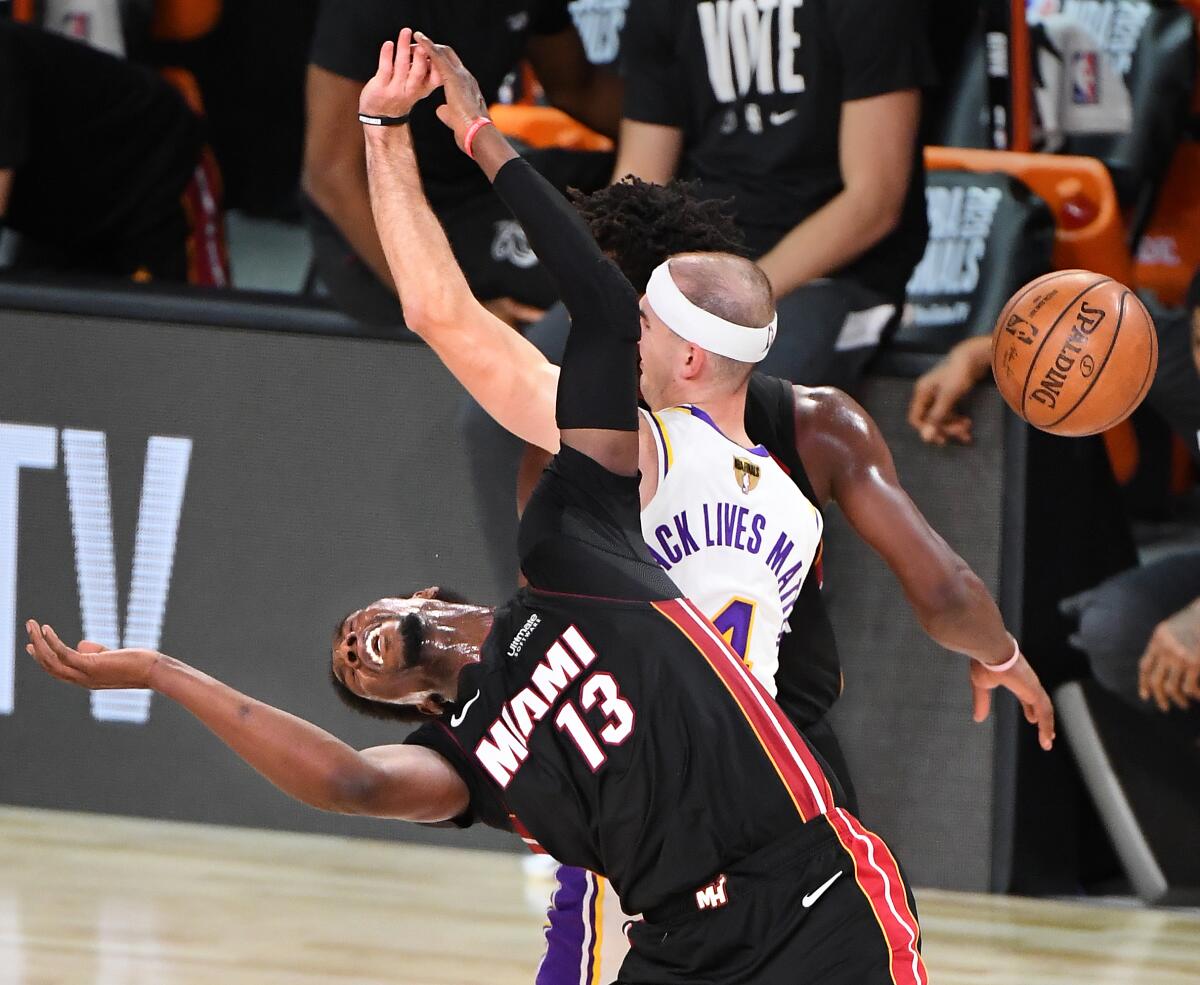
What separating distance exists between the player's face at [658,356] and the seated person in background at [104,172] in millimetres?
3283

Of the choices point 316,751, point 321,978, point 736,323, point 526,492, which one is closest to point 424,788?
point 316,751

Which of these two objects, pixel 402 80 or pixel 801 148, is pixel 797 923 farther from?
pixel 801 148

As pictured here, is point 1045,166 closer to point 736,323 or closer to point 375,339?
point 375,339

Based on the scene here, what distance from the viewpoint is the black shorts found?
2369mm

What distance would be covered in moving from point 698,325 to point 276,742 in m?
0.87

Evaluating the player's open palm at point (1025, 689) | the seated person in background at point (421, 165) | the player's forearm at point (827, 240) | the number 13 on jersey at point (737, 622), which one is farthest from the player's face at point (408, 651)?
the seated person in background at point (421, 165)

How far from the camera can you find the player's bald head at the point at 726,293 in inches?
107

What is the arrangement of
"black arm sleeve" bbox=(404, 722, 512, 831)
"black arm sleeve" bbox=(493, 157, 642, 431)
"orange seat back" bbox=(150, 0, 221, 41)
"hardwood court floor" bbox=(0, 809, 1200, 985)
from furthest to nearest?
"orange seat back" bbox=(150, 0, 221, 41), "hardwood court floor" bbox=(0, 809, 1200, 985), "black arm sleeve" bbox=(404, 722, 512, 831), "black arm sleeve" bbox=(493, 157, 642, 431)

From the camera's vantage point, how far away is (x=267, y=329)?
526cm

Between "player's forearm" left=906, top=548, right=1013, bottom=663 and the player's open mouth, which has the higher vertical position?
"player's forearm" left=906, top=548, right=1013, bottom=663

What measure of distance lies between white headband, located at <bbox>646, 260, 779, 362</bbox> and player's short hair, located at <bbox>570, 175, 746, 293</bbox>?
11.3 inches

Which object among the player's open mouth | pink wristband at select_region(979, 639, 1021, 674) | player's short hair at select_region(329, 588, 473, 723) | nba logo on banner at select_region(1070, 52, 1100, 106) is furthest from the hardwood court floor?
nba logo on banner at select_region(1070, 52, 1100, 106)

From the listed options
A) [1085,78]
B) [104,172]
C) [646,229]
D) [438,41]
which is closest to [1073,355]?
[646,229]

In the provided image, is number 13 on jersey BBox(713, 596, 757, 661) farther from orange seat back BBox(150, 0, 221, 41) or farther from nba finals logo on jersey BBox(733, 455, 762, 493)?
orange seat back BBox(150, 0, 221, 41)
